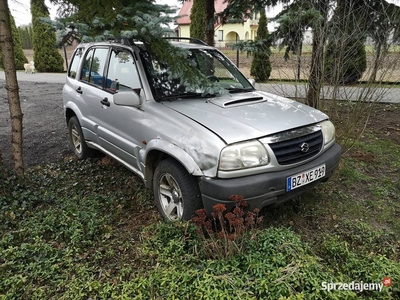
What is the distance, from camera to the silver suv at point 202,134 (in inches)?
101

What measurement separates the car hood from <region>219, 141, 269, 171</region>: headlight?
6 centimetres

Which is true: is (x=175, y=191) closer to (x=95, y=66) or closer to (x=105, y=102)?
(x=105, y=102)

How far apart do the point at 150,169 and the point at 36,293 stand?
1.46m

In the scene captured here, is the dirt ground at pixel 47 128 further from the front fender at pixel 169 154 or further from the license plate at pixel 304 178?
the front fender at pixel 169 154

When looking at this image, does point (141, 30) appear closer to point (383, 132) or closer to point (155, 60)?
point (155, 60)

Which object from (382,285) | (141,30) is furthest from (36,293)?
(382,285)

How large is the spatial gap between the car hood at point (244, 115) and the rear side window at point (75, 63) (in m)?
2.43

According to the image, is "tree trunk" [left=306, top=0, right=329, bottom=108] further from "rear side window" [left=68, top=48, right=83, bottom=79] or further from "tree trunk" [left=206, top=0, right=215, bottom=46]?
"rear side window" [left=68, top=48, right=83, bottom=79]

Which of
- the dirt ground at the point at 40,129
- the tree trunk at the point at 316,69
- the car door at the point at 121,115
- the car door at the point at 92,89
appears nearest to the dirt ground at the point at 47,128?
the dirt ground at the point at 40,129

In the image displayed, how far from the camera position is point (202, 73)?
356cm

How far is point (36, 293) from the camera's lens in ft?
7.55

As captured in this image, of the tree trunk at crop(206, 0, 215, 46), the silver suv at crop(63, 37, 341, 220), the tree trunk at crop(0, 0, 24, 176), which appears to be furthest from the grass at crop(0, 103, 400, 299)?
the tree trunk at crop(206, 0, 215, 46)

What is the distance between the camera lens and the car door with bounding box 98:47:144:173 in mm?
3406

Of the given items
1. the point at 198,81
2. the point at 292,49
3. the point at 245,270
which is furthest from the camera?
the point at 292,49
